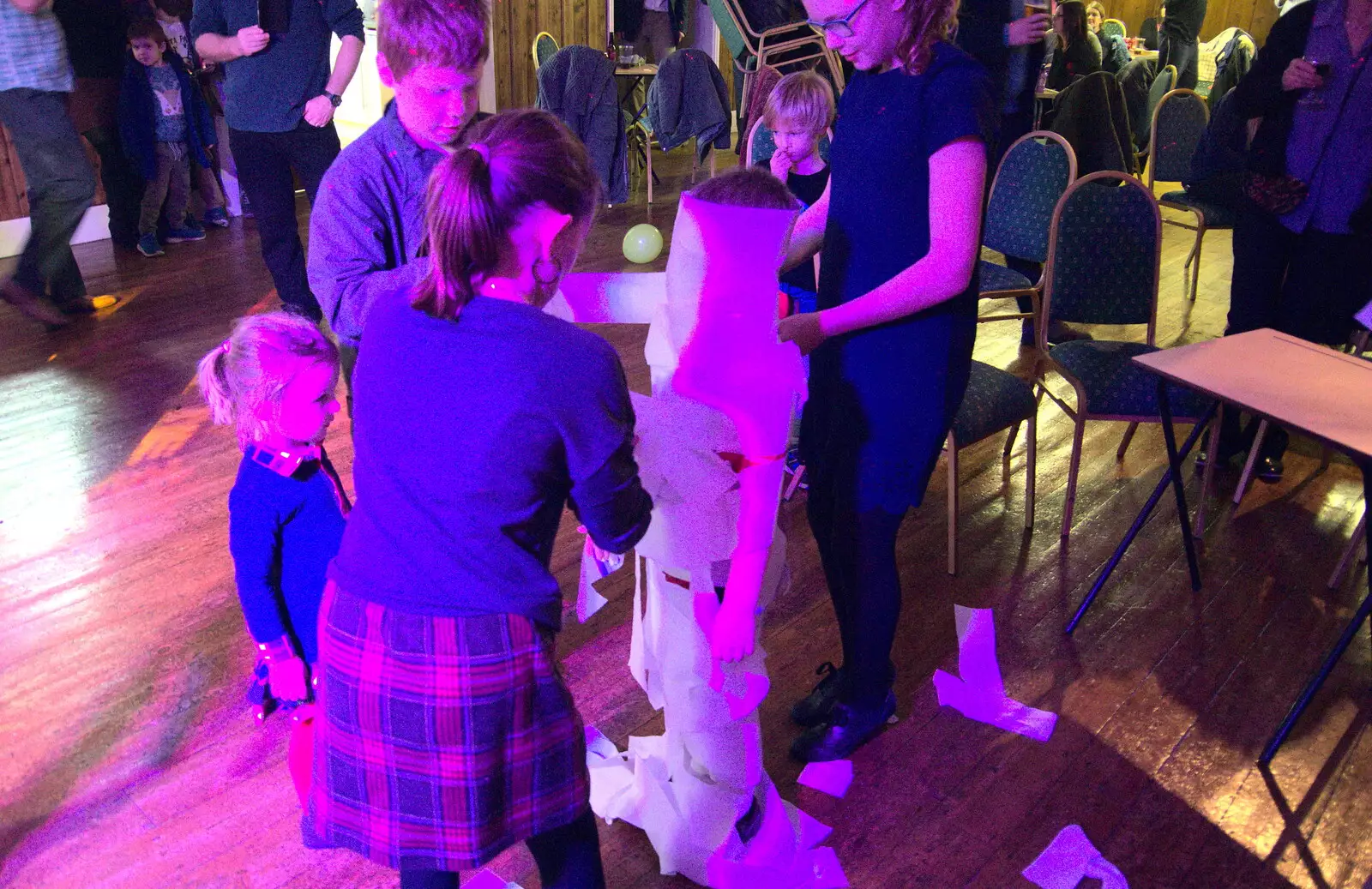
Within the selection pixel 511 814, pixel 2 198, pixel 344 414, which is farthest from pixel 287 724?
pixel 2 198

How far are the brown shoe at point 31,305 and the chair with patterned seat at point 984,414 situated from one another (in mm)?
3689

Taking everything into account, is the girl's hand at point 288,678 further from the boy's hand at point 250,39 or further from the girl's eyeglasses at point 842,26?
the boy's hand at point 250,39

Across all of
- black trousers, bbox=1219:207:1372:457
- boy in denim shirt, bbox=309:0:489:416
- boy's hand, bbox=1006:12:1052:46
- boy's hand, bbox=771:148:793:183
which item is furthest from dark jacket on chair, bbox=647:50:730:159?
boy in denim shirt, bbox=309:0:489:416

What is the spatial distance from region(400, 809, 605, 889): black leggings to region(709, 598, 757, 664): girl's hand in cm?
32

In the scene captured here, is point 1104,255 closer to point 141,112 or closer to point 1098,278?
point 1098,278

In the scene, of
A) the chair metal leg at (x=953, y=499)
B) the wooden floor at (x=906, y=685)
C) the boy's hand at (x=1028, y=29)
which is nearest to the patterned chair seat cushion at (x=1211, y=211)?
the boy's hand at (x=1028, y=29)

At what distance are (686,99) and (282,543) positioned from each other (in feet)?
18.4

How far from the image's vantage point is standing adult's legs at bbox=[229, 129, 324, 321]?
3309 millimetres

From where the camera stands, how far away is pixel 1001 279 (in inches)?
136

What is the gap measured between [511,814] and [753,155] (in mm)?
3169

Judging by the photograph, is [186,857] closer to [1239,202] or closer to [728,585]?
[728,585]


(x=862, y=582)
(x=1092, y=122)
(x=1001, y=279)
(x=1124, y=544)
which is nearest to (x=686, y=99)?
(x=1092, y=122)

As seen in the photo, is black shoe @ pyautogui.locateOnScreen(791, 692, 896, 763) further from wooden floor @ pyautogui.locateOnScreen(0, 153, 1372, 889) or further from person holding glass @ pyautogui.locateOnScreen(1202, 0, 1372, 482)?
person holding glass @ pyautogui.locateOnScreen(1202, 0, 1372, 482)

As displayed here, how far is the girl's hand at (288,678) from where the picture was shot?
1.75m
